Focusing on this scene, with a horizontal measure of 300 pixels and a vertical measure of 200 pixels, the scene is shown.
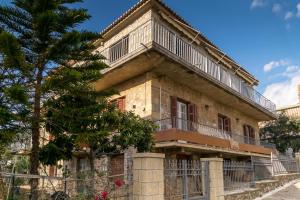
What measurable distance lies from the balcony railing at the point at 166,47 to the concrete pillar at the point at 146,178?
5549mm

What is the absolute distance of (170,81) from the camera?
13.9m

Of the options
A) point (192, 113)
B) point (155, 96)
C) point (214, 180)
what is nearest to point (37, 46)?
point (155, 96)

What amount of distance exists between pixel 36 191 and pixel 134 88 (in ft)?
24.4

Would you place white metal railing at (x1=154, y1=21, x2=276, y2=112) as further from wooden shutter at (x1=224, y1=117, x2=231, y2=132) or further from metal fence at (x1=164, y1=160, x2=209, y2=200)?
metal fence at (x1=164, y1=160, x2=209, y2=200)

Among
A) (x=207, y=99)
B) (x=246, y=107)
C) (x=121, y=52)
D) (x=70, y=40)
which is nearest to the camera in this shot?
(x=70, y=40)

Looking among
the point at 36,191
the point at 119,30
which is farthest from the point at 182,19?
the point at 36,191

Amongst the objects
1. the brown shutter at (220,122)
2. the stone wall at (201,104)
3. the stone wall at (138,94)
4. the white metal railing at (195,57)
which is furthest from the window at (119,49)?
the brown shutter at (220,122)

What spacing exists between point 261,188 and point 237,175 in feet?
8.47

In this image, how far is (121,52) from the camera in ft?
43.5

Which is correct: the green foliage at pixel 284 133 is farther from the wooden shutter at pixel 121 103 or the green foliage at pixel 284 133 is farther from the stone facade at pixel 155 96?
the wooden shutter at pixel 121 103

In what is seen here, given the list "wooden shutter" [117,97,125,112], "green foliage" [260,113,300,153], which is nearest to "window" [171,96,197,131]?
"wooden shutter" [117,97,125,112]

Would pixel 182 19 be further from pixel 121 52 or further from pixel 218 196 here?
pixel 218 196

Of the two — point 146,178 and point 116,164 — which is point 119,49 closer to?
point 116,164

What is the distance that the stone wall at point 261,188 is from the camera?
11.1m
